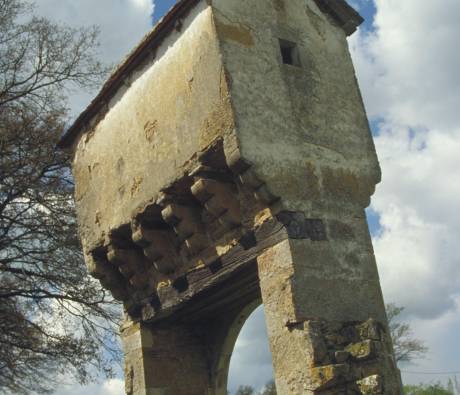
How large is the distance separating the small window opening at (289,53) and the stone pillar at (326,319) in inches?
68.8

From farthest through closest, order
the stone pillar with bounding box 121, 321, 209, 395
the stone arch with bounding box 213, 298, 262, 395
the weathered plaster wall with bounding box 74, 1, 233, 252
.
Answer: the stone arch with bounding box 213, 298, 262, 395, the stone pillar with bounding box 121, 321, 209, 395, the weathered plaster wall with bounding box 74, 1, 233, 252

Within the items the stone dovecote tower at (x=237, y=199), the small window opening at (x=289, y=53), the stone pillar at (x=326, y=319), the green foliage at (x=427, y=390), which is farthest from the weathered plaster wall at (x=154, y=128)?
the green foliage at (x=427, y=390)

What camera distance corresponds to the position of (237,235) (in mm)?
6027

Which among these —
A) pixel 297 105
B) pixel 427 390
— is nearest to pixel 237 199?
pixel 297 105

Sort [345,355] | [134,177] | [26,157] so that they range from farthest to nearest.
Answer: [26,157], [134,177], [345,355]

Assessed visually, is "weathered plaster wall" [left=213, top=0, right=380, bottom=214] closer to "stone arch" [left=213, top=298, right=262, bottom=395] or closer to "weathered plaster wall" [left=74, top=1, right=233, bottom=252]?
"weathered plaster wall" [left=74, top=1, right=233, bottom=252]

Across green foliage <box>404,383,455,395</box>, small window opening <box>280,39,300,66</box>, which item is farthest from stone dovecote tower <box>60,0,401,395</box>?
green foliage <box>404,383,455,395</box>

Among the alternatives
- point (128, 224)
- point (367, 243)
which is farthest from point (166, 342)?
point (367, 243)

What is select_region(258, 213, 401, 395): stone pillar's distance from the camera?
5.02m

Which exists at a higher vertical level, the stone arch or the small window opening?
the small window opening

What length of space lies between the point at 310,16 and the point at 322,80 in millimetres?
822

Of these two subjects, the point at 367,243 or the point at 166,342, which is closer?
the point at 367,243

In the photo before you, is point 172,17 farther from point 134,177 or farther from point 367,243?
point 367,243

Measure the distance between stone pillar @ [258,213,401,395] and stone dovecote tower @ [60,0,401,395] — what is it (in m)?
0.01
